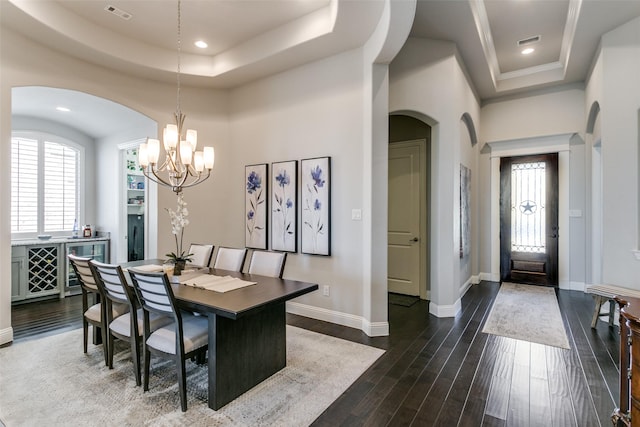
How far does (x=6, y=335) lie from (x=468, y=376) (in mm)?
4390

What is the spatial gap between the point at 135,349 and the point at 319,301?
2117 mm

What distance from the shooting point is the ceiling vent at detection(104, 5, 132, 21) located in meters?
3.39

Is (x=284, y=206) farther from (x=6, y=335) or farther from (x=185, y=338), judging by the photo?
(x=6, y=335)

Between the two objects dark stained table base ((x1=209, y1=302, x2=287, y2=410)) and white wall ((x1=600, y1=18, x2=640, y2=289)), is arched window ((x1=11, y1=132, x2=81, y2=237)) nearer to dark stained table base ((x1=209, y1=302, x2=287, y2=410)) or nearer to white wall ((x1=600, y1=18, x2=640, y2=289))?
dark stained table base ((x1=209, y1=302, x2=287, y2=410))

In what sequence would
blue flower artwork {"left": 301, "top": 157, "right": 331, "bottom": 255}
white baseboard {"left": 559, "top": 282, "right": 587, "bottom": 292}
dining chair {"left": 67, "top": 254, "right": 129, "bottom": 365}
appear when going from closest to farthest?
dining chair {"left": 67, "top": 254, "right": 129, "bottom": 365}, blue flower artwork {"left": 301, "top": 157, "right": 331, "bottom": 255}, white baseboard {"left": 559, "top": 282, "right": 587, "bottom": 292}

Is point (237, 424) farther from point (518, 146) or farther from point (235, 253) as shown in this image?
point (518, 146)

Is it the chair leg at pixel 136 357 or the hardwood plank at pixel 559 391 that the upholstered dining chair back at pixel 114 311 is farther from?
the hardwood plank at pixel 559 391

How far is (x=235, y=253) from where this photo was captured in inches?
134

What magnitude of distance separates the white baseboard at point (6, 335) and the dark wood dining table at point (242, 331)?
2082 mm

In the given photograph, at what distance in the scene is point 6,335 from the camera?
10.5ft

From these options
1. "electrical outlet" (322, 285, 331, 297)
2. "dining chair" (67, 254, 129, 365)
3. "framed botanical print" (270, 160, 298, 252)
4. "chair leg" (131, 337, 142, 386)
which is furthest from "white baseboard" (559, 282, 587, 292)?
"dining chair" (67, 254, 129, 365)

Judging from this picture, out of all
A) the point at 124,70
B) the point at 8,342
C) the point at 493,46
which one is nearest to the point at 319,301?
the point at 8,342

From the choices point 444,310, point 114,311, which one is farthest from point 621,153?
point 114,311

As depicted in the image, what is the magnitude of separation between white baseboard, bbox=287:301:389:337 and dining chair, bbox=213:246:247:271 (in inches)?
47.7
